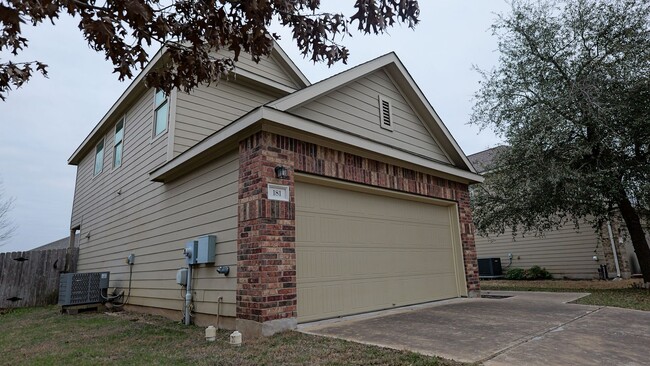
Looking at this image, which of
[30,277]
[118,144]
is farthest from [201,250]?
[30,277]

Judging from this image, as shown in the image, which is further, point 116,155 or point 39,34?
point 116,155

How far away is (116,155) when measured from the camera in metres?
11.2

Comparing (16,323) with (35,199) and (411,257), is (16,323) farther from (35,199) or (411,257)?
(35,199)

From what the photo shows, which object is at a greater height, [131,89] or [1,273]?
[131,89]

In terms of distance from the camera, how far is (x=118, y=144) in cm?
1111

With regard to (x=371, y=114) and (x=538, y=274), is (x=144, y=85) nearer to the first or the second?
(x=371, y=114)

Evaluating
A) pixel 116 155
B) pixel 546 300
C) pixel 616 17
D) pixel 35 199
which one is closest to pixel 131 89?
pixel 116 155

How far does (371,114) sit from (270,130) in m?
2.92

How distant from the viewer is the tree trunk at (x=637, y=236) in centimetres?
1057

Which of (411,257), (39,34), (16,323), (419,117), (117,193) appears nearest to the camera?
(39,34)

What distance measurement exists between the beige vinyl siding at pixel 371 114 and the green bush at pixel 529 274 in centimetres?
950

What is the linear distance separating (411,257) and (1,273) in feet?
39.1

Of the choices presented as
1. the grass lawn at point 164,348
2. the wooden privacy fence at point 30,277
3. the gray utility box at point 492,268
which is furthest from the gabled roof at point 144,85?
the gray utility box at point 492,268

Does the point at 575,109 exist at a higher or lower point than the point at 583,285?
higher
